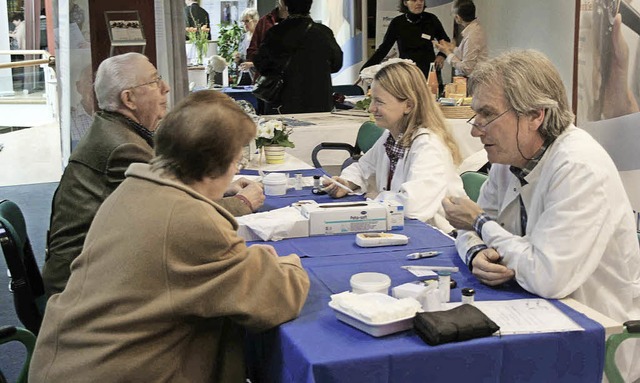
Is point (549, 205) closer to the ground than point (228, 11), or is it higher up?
closer to the ground

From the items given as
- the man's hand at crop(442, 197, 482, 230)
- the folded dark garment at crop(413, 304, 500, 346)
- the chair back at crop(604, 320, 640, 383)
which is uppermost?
the man's hand at crop(442, 197, 482, 230)

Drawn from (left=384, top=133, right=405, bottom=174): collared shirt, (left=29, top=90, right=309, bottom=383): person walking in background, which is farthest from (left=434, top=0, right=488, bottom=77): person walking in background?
(left=29, top=90, right=309, bottom=383): person walking in background

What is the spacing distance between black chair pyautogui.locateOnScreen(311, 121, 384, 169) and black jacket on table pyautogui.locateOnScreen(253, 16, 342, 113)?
0.86 meters

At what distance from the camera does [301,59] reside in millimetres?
6051

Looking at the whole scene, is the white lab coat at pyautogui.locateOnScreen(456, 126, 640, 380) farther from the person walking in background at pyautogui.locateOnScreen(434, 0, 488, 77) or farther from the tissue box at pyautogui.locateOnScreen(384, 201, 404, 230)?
the person walking in background at pyautogui.locateOnScreen(434, 0, 488, 77)

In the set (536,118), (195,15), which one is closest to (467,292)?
(536,118)

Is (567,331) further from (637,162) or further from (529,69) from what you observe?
(637,162)

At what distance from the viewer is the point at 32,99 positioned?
10.1 m

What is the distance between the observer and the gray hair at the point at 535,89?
2234 millimetres

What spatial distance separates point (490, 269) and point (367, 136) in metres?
2.90

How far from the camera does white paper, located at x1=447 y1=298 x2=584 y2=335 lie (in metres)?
1.83

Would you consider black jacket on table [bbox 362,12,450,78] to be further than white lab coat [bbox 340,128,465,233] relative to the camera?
Yes

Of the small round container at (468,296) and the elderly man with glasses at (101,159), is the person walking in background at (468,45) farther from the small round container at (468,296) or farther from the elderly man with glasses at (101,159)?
the small round container at (468,296)

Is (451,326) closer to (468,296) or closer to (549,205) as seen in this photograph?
(468,296)
